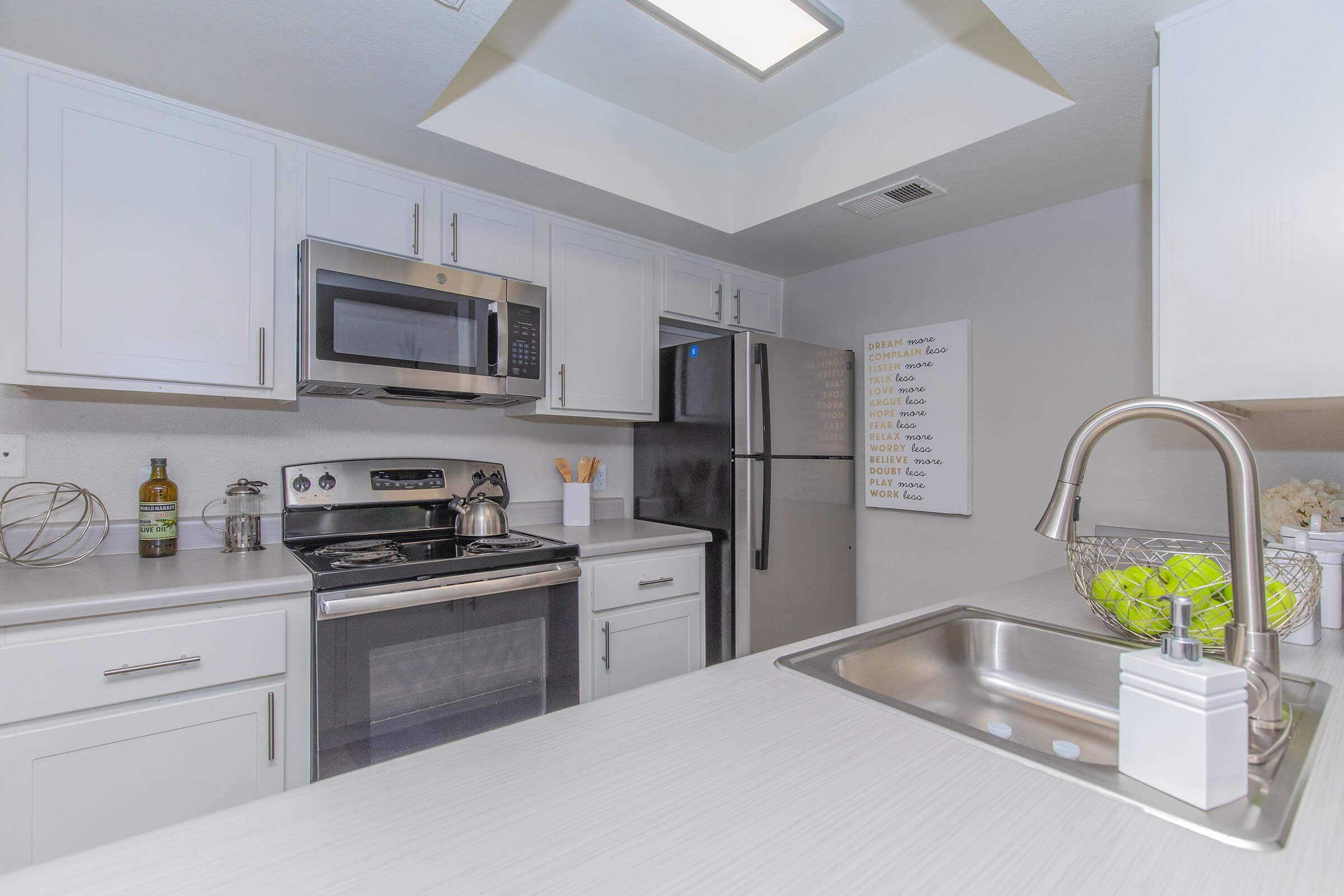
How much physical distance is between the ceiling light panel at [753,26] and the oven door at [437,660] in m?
1.63

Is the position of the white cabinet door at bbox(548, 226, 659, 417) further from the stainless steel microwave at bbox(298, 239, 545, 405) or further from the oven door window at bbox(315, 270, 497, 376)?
the oven door window at bbox(315, 270, 497, 376)

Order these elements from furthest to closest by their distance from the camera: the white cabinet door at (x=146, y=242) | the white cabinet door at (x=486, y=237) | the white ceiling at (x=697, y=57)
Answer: the white cabinet door at (x=486, y=237), the white ceiling at (x=697, y=57), the white cabinet door at (x=146, y=242)

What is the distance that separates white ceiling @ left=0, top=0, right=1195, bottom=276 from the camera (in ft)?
4.63

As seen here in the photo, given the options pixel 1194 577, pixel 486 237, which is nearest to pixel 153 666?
pixel 486 237

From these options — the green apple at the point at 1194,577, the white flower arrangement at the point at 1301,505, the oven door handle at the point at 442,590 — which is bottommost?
the oven door handle at the point at 442,590

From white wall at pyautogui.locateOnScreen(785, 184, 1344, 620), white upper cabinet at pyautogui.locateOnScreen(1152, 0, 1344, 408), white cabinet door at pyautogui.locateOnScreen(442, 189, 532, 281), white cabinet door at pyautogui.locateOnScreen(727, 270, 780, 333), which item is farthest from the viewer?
white cabinet door at pyautogui.locateOnScreen(727, 270, 780, 333)

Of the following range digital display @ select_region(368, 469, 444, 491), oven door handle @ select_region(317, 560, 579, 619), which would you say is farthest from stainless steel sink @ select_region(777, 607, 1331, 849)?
range digital display @ select_region(368, 469, 444, 491)

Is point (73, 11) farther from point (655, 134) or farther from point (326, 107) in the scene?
point (655, 134)

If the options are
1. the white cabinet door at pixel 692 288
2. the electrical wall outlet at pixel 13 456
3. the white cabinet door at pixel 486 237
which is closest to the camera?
the electrical wall outlet at pixel 13 456

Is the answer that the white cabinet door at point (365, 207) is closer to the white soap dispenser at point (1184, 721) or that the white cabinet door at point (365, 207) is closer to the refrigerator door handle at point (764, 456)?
the refrigerator door handle at point (764, 456)

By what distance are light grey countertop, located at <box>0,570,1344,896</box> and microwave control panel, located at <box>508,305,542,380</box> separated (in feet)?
5.47

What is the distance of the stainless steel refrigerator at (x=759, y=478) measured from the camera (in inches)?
98.7

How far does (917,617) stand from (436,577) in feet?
4.14

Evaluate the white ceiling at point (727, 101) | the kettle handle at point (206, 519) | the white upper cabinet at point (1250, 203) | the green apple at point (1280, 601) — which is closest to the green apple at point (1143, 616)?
the green apple at point (1280, 601)
